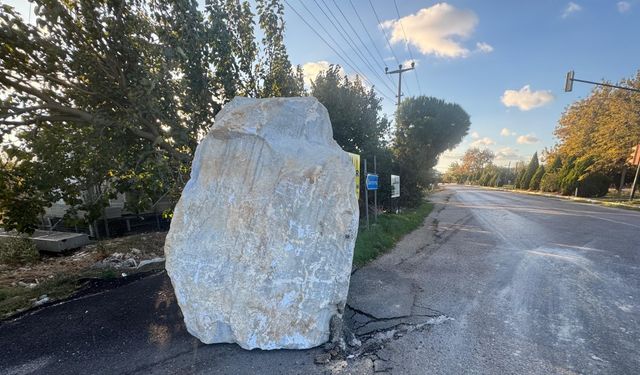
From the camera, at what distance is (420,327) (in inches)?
126

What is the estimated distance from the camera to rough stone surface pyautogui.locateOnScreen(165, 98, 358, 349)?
9.45 feet

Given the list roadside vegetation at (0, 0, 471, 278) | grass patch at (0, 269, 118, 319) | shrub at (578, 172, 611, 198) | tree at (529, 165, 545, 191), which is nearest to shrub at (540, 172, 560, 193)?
shrub at (578, 172, 611, 198)

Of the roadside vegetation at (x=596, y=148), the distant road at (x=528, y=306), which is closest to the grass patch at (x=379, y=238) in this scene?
the distant road at (x=528, y=306)

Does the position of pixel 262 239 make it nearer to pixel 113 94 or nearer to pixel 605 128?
pixel 113 94

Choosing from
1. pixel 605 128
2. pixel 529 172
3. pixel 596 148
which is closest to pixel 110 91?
pixel 605 128

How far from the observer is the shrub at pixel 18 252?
661 centimetres

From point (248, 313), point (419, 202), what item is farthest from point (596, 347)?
point (419, 202)

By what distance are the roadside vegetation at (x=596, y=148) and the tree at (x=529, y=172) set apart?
19.4 inches

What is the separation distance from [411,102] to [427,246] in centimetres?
1356

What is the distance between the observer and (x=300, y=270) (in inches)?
116

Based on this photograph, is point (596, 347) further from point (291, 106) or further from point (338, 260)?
point (291, 106)

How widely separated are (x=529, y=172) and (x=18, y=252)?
47.7 meters

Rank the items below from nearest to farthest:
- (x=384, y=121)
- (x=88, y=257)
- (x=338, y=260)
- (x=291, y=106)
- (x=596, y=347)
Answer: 1. (x=596, y=347)
2. (x=338, y=260)
3. (x=291, y=106)
4. (x=88, y=257)
5. (x=384, y=121)

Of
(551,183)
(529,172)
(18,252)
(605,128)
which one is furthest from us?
(529,172)
